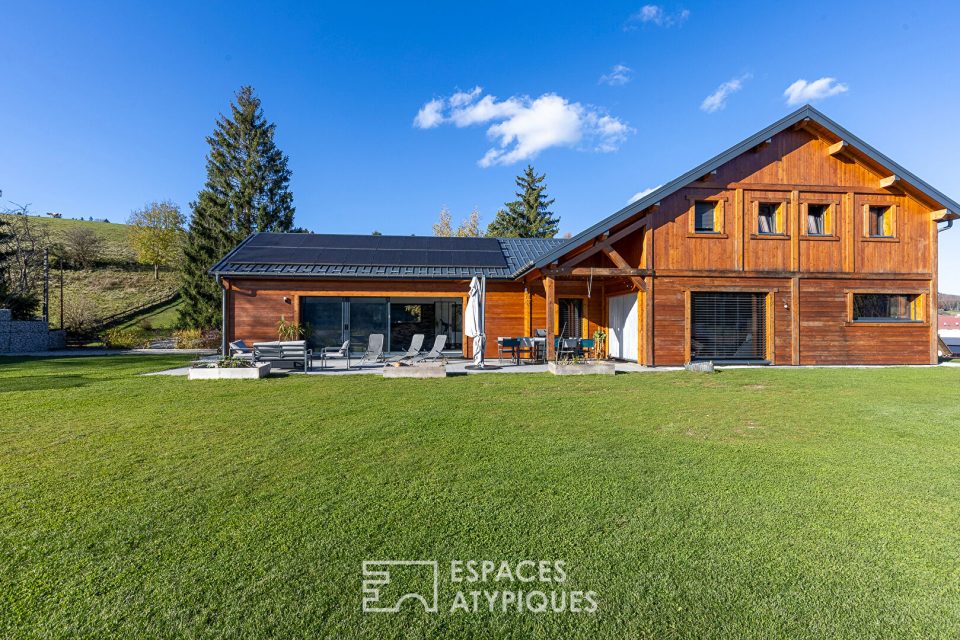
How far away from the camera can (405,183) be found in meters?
32.1

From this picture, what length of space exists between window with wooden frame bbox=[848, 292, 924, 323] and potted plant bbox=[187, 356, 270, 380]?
17313 millimetres

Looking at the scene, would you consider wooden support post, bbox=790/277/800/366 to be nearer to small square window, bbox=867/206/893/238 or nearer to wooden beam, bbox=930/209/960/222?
small square window, bbox=867/206/893/238

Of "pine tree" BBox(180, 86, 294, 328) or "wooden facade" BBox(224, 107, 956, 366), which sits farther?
"pine tree" BBox(180, 86, 294, 328)

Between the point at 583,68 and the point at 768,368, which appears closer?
the point at 768,368

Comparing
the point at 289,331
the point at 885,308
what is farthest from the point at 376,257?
the point at 885,308

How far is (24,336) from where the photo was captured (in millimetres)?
18547

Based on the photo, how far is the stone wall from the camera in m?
18.0

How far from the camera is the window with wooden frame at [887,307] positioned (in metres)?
13.4

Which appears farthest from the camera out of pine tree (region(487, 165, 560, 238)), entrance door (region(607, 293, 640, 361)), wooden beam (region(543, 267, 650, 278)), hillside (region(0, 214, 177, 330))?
pine tree (region(487, 165, 560, 238))

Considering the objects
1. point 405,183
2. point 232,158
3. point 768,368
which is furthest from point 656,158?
point 232,158

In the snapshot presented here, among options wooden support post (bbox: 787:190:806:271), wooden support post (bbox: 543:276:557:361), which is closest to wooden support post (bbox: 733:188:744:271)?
wooden support post (bbox: 787:190:806:271)

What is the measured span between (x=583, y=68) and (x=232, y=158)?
26198mm

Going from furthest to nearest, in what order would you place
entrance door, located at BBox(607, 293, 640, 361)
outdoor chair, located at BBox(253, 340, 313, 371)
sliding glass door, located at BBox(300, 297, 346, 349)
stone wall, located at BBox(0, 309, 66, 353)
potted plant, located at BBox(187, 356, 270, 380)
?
stone wall, located at BBox(0, 309, 66, 353)
sliding glass door, located at BBox(300, 297, 346, 349)
entrance door, located at BBox(607, 293, 640, 361)
outdoor chair, located at BBox(253, 340, 313, 371)
potted plant, located at BBox(187, 356, 270, 380)

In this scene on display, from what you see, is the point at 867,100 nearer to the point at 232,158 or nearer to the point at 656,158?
the point at 656,158
